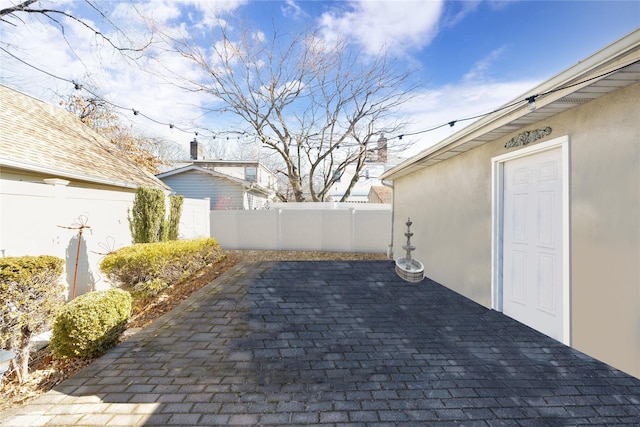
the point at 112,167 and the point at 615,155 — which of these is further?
the point at 112,167

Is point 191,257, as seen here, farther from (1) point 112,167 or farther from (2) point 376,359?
(2) point 376,359

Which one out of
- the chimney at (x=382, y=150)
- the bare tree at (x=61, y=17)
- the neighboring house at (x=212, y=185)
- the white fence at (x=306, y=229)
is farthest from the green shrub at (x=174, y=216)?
the chimney at (x=382, y=150)

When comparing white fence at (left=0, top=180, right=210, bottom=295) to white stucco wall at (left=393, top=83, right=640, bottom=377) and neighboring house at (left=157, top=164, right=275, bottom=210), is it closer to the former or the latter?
white stucco wall at (left=393, top=83, right=640, bottom=377)

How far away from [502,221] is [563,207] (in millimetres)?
1100

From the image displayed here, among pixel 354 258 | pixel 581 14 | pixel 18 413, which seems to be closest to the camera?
pixel 18 413

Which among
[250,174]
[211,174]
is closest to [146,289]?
[211,174]

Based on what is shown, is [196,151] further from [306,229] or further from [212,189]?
[306,229]

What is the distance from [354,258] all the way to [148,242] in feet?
18.6

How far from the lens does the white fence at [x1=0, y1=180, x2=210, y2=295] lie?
3.52 metres

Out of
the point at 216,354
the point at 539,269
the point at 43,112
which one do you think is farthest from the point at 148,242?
the point at 539,269

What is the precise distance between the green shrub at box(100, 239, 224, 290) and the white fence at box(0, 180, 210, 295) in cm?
41

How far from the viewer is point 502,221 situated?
411 cm

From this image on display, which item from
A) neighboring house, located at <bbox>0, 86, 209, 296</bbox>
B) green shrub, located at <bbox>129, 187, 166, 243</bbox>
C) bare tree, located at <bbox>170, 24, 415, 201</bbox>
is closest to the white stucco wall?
neighboring house, located at <bbox>0, 86, 209, 296</bbox>

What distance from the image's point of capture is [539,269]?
11.3 ft
